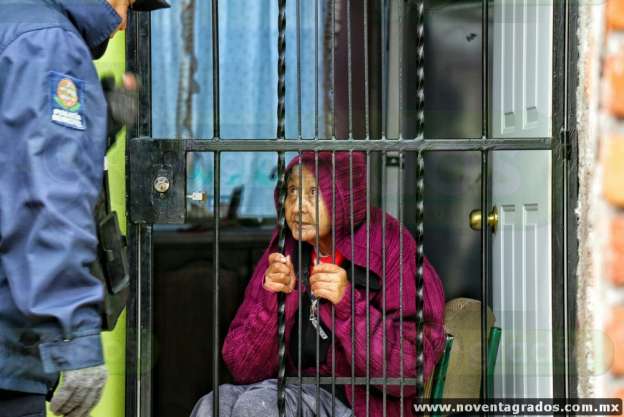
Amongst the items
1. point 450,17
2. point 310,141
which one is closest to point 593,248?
point 310,141

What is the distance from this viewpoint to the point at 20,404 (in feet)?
6.32

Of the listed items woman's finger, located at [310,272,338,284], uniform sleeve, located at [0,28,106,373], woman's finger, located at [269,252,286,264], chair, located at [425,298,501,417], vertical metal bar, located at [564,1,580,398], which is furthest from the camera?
chair, located at [425,298,501,417]

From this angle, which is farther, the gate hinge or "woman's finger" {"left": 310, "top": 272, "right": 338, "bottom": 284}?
"woman's finger" {"left": 310, "top": 272, "right": 338, "bottom": 284}

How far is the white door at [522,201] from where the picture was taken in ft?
9.40

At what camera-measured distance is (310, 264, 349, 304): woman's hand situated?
9.07ft

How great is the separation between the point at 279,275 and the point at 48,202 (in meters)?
1.00

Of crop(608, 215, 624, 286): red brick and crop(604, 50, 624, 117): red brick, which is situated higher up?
crop(604, 50, 624, 117): red brick

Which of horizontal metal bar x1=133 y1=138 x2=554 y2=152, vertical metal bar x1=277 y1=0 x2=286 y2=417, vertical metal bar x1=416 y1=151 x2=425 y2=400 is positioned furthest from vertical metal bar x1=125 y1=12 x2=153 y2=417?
vertical metal bar x1=416 y1=151 x2=425 y2=400

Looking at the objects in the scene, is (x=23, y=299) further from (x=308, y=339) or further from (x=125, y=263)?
(x=308, y=339)

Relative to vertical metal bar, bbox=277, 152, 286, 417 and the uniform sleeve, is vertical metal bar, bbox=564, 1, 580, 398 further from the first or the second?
the uniform sleeve

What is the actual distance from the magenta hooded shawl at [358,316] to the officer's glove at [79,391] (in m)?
1.02

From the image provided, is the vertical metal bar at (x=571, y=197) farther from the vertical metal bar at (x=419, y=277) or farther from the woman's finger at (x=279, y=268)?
the woman's finger at (x=279, y=268)

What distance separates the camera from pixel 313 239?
2994 millimetres

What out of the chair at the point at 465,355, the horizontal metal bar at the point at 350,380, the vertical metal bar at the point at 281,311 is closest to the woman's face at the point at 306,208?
the vertical metal bar at the point at 281,311
